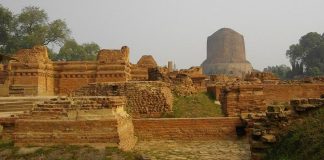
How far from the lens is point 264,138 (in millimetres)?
6223

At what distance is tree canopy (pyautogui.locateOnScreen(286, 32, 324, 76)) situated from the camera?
54.8 metres

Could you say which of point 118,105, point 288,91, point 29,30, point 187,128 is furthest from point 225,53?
point 118,105

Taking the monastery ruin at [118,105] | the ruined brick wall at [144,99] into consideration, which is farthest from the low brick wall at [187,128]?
the ruined brick wall at [144,99]

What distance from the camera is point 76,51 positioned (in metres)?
47.2

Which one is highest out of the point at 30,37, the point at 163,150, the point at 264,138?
the point at 30,37

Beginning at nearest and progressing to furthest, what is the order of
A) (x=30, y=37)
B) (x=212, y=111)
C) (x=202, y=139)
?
(x=202, y=139), (x=212, y=111), (x=30, y=37)

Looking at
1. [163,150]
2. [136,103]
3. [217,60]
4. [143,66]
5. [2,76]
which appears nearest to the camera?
[163,150]

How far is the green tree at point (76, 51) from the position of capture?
45.4 metres

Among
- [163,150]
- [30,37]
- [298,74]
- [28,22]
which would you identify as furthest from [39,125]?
[298,74]

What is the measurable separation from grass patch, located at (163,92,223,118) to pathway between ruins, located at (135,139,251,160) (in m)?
3.21

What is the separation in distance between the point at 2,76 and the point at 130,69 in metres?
6.74

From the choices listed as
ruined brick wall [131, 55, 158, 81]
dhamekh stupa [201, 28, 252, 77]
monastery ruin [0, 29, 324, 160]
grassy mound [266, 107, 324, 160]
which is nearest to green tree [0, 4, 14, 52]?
monastery ruin [0, 29, 324, 160]

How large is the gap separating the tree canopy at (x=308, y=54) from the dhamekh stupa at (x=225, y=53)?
20843 millimetres

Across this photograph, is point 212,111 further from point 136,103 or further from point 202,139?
point 202,139
